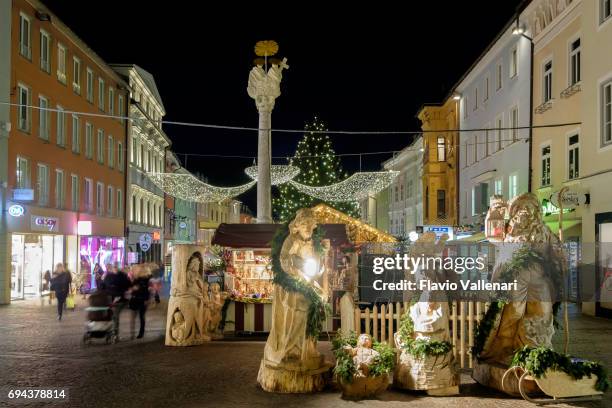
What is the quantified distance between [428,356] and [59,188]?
83.1 ft

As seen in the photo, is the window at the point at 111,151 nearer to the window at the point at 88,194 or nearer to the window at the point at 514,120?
the window at the point at 88,194

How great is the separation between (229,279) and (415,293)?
946 centimetres

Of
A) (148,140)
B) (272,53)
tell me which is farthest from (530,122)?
(148,140)

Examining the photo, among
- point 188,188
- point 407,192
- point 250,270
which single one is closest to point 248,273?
point 250,270

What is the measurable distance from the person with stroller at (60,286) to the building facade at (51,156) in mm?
5243

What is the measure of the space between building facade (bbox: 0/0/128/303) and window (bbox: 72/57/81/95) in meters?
0.05

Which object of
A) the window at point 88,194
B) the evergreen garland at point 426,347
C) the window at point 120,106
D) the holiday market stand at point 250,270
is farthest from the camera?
the window at point 120,106

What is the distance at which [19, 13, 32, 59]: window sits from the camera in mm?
25828

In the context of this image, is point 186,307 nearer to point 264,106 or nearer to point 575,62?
point 264,106

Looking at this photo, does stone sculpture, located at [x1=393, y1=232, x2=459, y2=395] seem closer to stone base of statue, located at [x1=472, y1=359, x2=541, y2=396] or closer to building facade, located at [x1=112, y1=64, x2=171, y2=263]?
stone base of statue, located at [x1=472, y1=359, x2=541, y2=396]

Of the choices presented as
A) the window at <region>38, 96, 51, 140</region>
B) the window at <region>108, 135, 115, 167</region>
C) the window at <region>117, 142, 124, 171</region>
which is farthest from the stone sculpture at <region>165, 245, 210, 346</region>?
the window at <region>117, 142, 124, 171</region>

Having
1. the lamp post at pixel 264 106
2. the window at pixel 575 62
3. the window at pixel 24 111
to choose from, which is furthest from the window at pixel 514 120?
the window at pixel 24 111

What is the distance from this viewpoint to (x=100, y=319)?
1399 centimetres

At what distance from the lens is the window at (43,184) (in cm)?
2791
